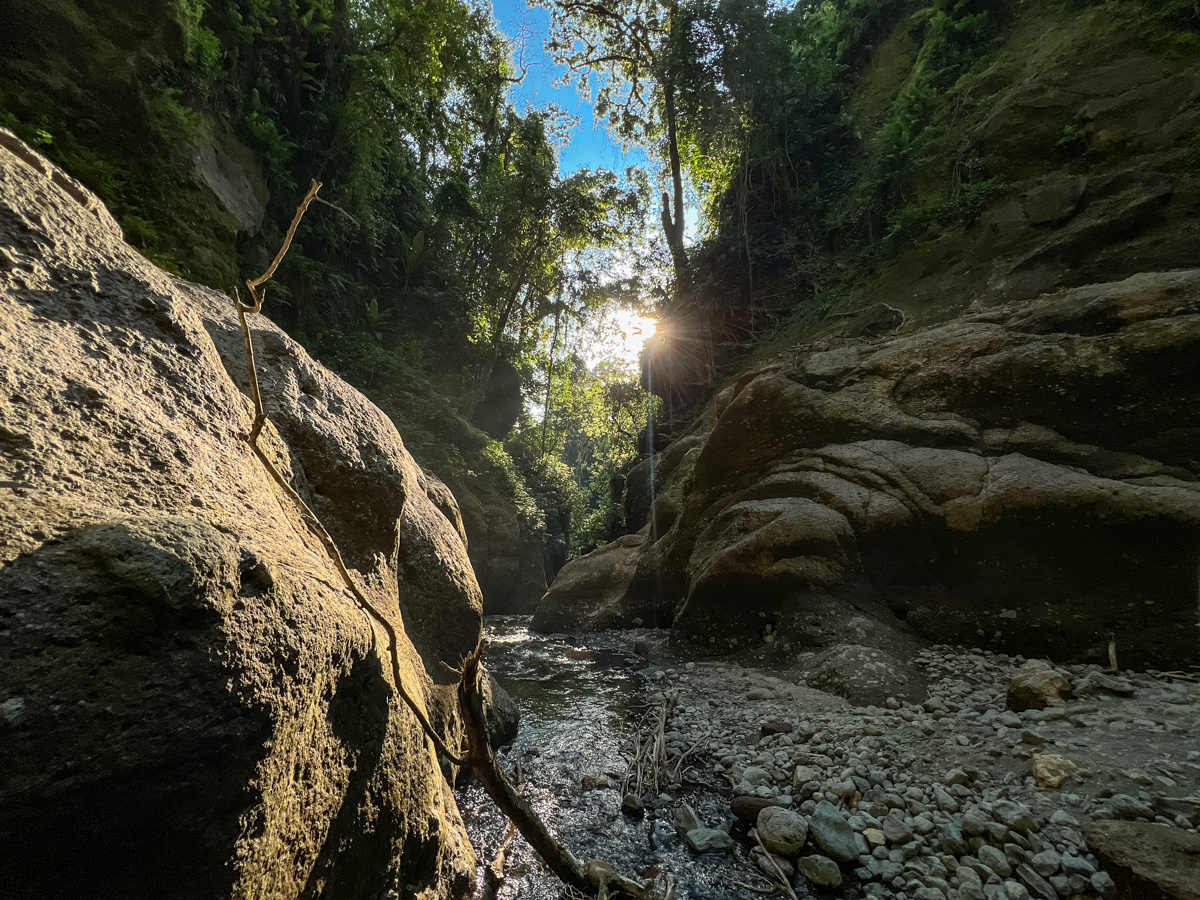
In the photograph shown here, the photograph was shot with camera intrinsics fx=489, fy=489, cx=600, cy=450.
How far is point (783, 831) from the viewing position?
270 cm

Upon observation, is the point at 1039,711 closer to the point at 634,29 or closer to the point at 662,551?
the point at 662,551

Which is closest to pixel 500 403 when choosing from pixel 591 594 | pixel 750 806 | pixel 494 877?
pixel 591 594

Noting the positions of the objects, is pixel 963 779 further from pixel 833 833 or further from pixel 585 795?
pixel 585 795

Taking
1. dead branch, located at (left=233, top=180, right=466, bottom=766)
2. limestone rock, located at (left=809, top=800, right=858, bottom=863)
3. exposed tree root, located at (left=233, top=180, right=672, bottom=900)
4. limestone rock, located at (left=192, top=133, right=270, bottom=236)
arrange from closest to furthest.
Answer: dead branch, located at (left=233, top=180, right=466, bottom=766) → exposed tree root, located at (left=233, top=180, right=672, bottom=900) → limestone rock, located at (left=809, top=800, right=858, bottom=863) → limestone rock, located at (left=192, top=133, right=270, bottom=236)

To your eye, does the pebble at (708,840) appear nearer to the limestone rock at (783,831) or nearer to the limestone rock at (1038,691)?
the limestone rock at (783,831)

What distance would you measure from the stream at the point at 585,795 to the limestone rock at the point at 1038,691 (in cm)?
235

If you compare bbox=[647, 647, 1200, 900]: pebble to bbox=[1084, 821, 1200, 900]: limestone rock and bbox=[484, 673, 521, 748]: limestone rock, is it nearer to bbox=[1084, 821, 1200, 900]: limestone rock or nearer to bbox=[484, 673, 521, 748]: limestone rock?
bbox=[1084, 821, 1200, 900]: limestone rock

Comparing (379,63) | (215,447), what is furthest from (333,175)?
(215,447)

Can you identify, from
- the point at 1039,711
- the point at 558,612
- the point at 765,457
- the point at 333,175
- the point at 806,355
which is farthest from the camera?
the point at 333,175

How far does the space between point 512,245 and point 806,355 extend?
13746 mm

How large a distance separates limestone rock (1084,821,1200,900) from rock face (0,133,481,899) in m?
2.78

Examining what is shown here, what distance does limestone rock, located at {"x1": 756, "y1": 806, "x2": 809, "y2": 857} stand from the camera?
8.75 feet

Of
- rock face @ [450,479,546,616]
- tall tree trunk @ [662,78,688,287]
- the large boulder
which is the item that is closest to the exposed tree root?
the large boulder

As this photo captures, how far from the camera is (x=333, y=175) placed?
11.8 metres
